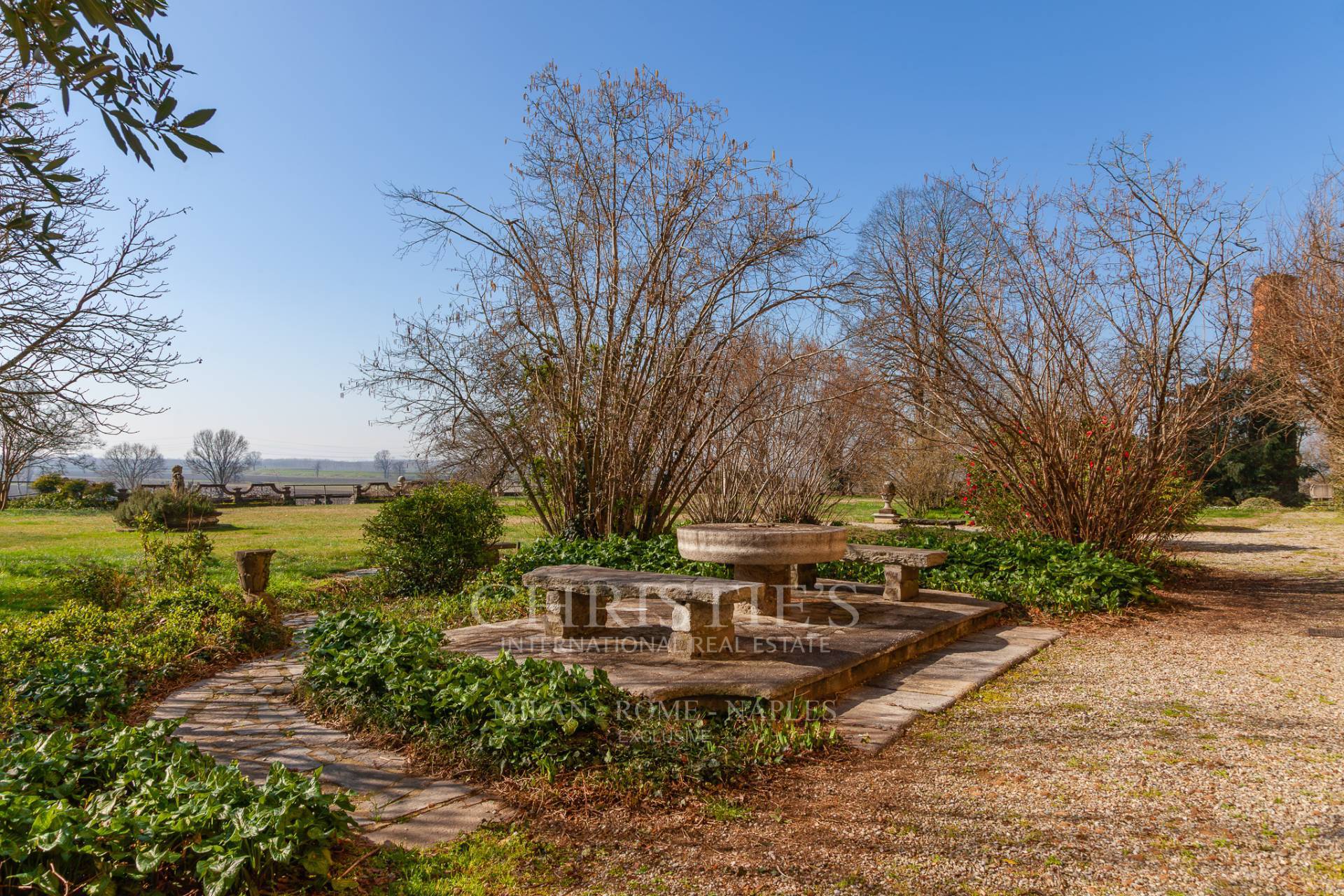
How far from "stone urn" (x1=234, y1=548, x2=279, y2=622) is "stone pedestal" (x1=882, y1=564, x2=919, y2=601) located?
17.4 feet

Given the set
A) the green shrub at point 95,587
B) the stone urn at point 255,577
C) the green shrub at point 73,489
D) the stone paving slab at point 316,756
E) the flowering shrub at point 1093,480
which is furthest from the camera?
the green shrub at point 73,489

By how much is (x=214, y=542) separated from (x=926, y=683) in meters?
12.1

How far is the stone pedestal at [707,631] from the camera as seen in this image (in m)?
4.56

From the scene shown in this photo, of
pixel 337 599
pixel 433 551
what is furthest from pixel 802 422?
pixel 337 599

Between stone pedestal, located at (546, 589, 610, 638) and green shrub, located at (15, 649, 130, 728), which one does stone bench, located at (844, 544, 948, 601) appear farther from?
green shrub, located at (15, 649, 130, 728)

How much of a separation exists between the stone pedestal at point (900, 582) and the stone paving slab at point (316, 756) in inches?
180

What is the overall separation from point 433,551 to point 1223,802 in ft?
22.0

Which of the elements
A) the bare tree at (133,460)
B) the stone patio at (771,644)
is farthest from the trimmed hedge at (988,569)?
the bare tree at (133,460)

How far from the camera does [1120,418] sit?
7680 millimetres

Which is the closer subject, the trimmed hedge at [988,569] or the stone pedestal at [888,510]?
the trimmed hedge at [988,569]

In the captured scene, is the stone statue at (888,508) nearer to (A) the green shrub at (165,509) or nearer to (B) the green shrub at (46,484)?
(A) the green shrub at (165,509)

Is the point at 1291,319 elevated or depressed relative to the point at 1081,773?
elevated

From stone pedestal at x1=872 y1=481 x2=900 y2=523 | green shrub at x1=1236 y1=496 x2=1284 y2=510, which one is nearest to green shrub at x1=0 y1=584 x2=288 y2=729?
stone pedestal at x1=872 y1=481 x2=900 y2=523

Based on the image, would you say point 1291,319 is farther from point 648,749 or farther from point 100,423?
point 100,423
